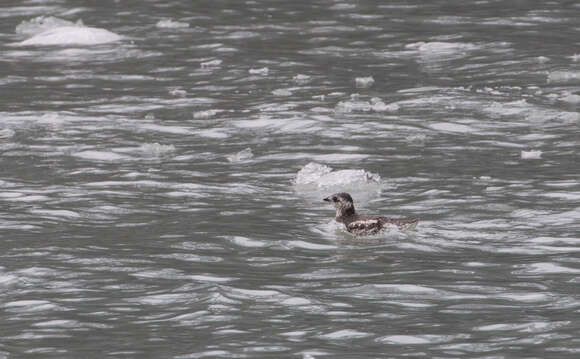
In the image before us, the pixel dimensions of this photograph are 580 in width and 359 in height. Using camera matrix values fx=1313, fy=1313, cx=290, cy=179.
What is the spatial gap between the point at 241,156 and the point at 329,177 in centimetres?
166

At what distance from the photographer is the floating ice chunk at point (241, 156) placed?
1608 cm

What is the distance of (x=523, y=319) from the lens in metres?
9.82

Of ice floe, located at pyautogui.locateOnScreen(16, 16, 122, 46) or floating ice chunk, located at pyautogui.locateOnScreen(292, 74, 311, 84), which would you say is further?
ice floe, located at pyautogui.locateOnScreen(16, 16, 122, 46)

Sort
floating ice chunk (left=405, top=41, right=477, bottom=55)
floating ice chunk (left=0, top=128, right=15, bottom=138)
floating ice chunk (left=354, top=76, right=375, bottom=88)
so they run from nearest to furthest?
1. floating ice chunk (left=0, top=128, right=15, bottom=138)
2. floating ice chunk (left=354, top=76, right=375, bottom=88)
3. floating ice chunk (left=405, top=41, right=477, bottom=55)

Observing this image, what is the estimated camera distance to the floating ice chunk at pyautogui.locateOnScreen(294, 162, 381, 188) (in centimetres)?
1477

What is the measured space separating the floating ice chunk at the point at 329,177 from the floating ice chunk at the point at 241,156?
131 cm

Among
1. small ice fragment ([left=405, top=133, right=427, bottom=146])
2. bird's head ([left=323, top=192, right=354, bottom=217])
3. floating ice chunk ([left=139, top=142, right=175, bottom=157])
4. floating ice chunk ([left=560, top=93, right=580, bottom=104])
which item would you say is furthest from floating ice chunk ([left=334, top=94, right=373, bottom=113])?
bird's head ([left=323, top=192, right=354, bottom=217])

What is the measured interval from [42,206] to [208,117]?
4824 mm

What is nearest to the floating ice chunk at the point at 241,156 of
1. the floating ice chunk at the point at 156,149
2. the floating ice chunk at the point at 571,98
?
the floating ice chunk at the point at 156,149

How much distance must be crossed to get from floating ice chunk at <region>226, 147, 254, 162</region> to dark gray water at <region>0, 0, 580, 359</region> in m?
0.05

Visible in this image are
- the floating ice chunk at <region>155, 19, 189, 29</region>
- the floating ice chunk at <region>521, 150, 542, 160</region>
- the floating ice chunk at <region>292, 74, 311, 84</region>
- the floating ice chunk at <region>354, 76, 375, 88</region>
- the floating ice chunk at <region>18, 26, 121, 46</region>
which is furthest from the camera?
the floating ice chunk at <region>155, 19, 189, 29</region>

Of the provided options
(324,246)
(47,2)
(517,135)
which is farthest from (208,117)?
(47,2)

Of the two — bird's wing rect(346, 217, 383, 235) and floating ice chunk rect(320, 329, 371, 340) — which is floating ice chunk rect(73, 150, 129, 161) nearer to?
bird's wing rect(346, 217, 383, 235)

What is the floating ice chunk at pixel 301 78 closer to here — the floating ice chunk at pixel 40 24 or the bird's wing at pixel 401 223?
the floating ice chunk at pixel 40 24
